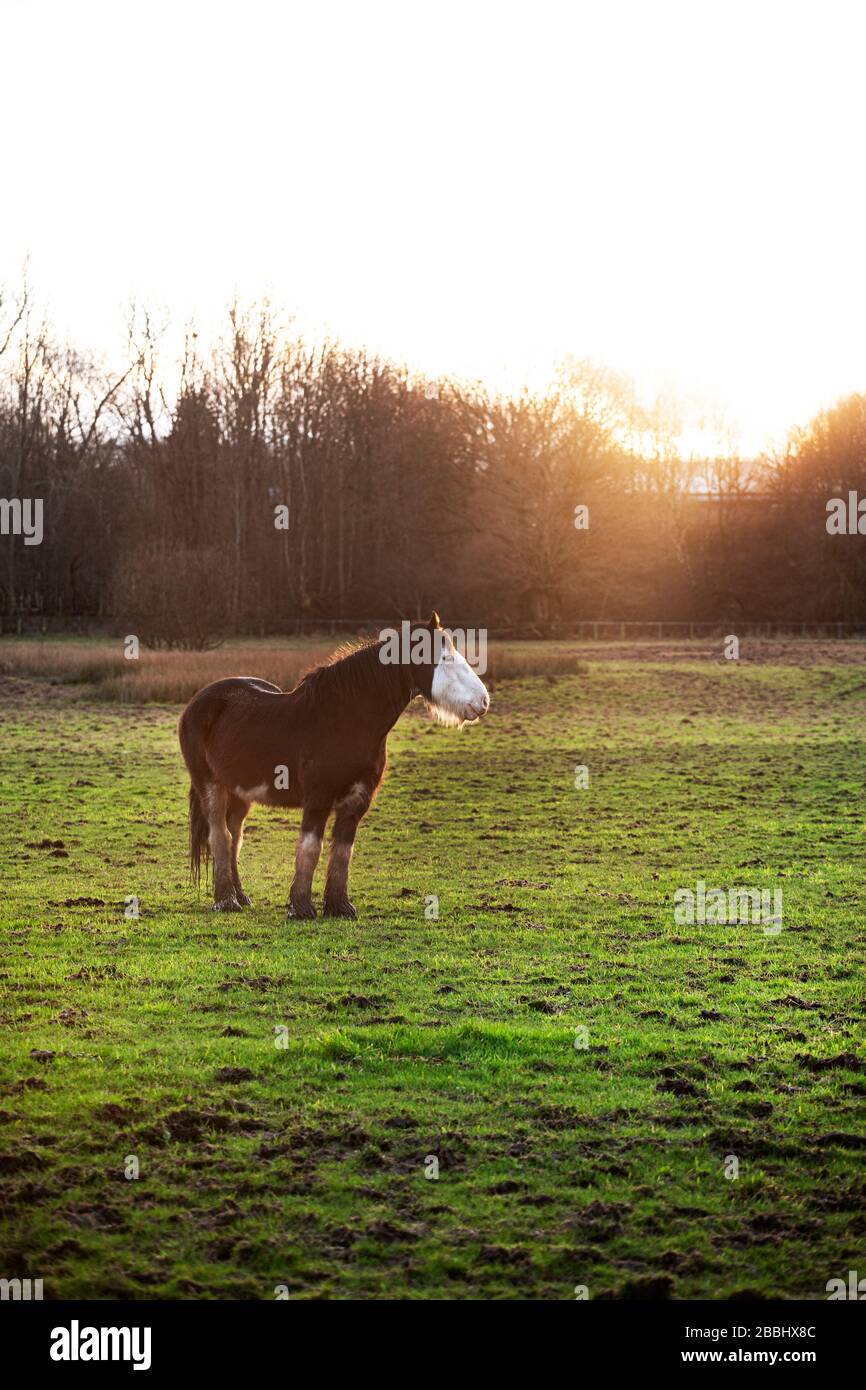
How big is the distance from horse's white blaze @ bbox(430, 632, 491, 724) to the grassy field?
5.57 ft

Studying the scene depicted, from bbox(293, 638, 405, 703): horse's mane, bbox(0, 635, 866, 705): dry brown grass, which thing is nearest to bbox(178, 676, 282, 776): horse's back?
bbox(293, 638, 405, 703): horse's mane

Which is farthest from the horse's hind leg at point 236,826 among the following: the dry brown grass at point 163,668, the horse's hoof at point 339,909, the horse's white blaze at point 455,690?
the dry brown grass at point 163,668

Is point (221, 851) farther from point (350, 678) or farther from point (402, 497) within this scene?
point (402, 497)

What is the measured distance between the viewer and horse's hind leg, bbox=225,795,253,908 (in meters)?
11.3

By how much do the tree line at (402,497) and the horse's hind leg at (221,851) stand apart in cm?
5069

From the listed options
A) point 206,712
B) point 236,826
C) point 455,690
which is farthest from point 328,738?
point 236,826

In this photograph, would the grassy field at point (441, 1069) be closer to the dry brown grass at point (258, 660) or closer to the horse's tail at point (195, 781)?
the horse's tail at point (195, 781)

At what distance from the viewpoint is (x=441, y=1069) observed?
723 centimetres

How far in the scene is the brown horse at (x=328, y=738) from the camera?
419 inches

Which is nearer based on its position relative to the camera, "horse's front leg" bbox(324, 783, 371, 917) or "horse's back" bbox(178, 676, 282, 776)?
"horse's front leg" bbox(324, 783, 371, 917)

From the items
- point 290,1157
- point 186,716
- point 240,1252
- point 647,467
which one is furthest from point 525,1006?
point 647,467

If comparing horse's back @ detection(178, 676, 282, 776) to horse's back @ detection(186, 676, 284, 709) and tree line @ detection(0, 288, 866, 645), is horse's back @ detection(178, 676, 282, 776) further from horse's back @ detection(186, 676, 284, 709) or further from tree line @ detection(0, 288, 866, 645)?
tree line @ detection(0, 288, 866, 645)

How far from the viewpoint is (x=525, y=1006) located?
8445mm
